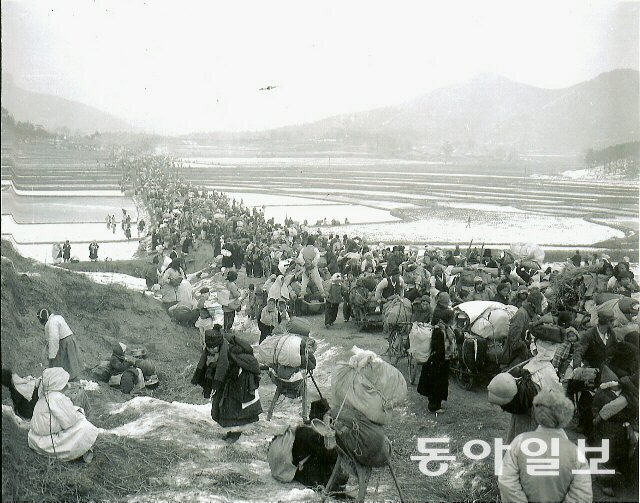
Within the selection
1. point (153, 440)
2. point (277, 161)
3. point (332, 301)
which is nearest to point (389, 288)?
point (332, 301)

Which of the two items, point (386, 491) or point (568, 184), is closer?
point (386, 491)

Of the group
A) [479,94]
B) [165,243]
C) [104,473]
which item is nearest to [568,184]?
[479,94]

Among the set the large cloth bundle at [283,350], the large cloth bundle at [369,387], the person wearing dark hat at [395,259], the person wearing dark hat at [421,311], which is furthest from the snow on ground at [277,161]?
the large cloth bundle at [369,387]

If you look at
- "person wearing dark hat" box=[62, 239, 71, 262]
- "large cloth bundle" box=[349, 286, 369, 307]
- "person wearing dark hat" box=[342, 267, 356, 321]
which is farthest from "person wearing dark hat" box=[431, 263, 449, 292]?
"person wearing dark hat" box=[62, 239, 71, 262]

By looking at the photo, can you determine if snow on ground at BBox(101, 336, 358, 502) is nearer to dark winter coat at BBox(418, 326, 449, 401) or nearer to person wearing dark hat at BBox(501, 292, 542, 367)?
dark winter coat at BBox(418, 326, 449, 401)

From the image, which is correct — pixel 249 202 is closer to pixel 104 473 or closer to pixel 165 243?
pixel 165 243
